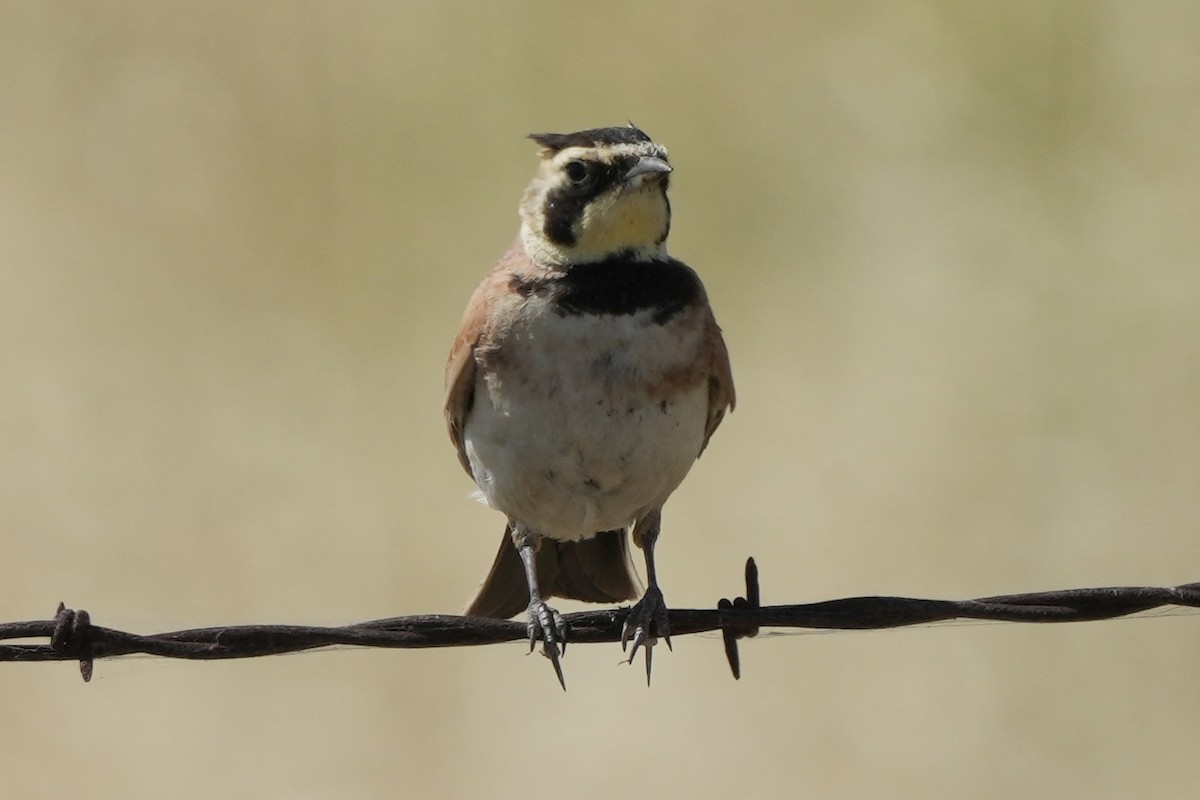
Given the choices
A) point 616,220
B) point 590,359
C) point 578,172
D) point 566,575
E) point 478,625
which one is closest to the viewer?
point 478,625

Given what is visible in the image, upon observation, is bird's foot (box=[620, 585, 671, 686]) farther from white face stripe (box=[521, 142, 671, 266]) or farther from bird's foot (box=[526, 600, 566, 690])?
white face stripe (box=[521, 142, 671, 266])

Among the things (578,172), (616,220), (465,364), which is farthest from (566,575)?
(578,172)

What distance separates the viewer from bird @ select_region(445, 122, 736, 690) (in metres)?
6.25

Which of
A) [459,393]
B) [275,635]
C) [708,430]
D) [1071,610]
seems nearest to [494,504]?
[459,393]

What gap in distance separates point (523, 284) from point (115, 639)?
7.73 ft

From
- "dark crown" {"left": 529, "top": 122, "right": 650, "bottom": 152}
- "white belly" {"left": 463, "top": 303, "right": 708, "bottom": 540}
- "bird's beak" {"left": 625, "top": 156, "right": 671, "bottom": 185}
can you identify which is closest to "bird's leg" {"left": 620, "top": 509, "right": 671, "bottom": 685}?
"white belly" {"left": 463, "top": 303, "right": 708, "bottom": 540}

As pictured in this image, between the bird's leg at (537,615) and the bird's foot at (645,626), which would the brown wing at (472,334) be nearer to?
the bird's leg at (537,615)

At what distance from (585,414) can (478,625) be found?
4.50 feet

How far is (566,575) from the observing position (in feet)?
24.7

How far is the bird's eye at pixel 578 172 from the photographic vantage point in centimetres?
647

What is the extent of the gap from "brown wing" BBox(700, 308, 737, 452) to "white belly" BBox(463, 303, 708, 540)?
9cm

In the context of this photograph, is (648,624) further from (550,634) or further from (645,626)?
(550,634)

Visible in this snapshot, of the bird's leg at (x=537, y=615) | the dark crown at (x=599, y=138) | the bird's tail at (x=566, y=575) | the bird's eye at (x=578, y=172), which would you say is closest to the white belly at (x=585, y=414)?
the bird's leg at (x=537, y=615)

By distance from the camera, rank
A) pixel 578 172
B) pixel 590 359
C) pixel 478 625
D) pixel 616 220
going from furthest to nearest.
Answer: pixel 578 172 < pixel 616 220 < pixel 590 359 < pixel 478 625
